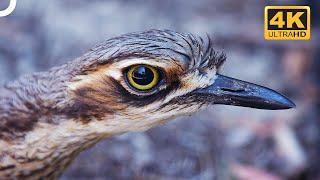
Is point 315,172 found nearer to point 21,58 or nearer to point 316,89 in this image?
point 316,89

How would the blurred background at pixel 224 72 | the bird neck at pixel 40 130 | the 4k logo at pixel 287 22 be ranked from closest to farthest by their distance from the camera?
the bird neck at pixel 40 130 < the 4k logo at pixel 287 22 < the blurred background at pixel 224 72

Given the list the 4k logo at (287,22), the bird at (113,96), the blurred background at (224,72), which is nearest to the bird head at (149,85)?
the bird at (113,96)

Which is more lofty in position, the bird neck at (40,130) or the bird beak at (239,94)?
the bird beak at (239,94)

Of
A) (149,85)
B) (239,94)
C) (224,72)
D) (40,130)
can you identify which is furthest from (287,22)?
(224,72)

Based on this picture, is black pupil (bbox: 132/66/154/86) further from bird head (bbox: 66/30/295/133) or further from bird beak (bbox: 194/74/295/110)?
bird beak (bbox: 194/74/295/110)

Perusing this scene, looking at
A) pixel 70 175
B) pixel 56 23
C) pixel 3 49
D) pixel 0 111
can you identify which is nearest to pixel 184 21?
pixel 56 23

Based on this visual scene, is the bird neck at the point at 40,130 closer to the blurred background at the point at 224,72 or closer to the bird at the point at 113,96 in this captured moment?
the bird at the point at 113,96
